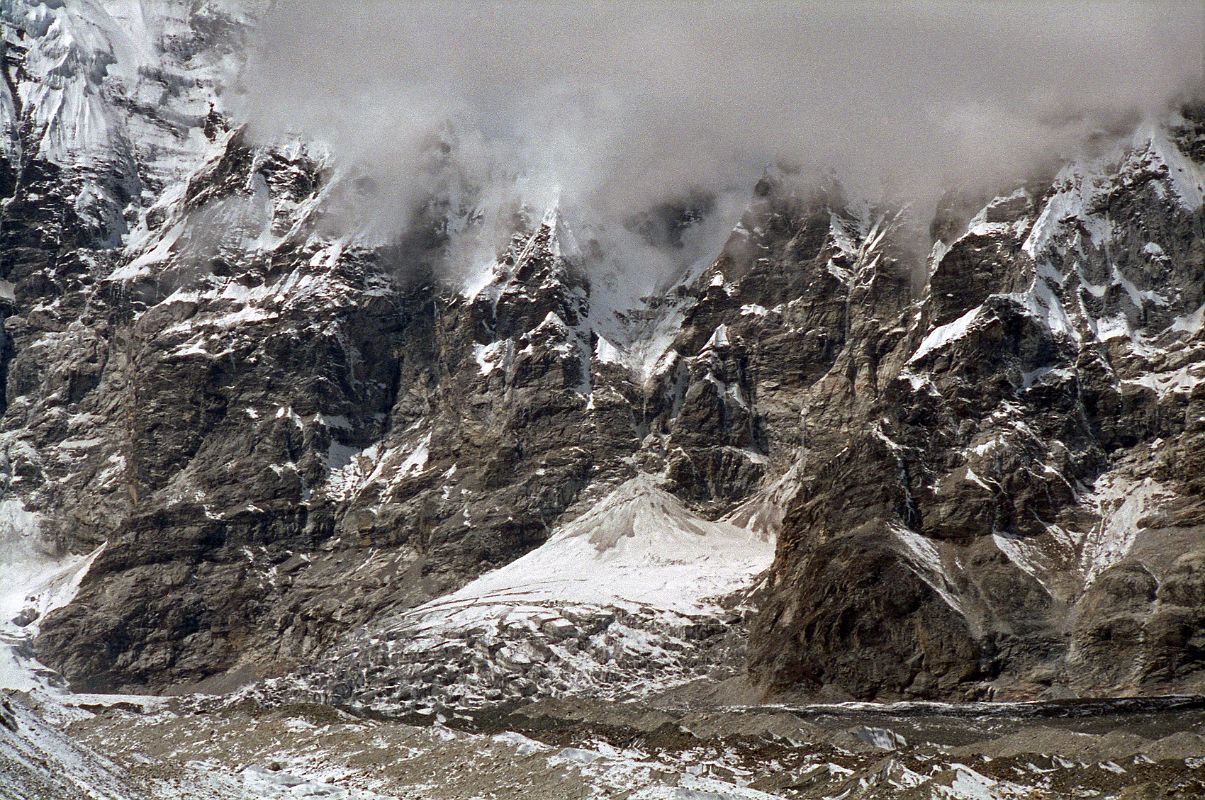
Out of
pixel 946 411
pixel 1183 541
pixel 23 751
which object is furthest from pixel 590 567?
pixel 23 751

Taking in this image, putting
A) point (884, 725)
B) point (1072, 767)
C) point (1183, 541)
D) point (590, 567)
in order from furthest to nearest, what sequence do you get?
point (590, 567), point (1183, 541), point (884, 725), point (1072, 767)

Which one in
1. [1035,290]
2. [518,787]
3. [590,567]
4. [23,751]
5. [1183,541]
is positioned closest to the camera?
[23,751]

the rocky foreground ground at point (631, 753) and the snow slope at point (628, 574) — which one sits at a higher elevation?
the snow slope at point (628, 574)

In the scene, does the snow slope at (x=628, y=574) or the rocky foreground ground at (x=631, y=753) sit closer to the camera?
the rocky foreground ground at (x=631, y=753)

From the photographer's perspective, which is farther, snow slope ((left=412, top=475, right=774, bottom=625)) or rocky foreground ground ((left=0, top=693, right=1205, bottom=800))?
snow slope ((left=412, top=475, right=774, bottom=625))

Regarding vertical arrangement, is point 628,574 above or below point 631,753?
above

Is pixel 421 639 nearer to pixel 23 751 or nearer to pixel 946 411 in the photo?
pixel 946 411

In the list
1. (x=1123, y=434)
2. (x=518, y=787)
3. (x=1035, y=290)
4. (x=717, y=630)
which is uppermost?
(x=1035, y=290)

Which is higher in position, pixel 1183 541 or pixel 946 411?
pixel 946 411

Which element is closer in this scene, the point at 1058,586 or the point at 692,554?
the point at 1058,586

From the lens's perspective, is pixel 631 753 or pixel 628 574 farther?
pixel 628 574
